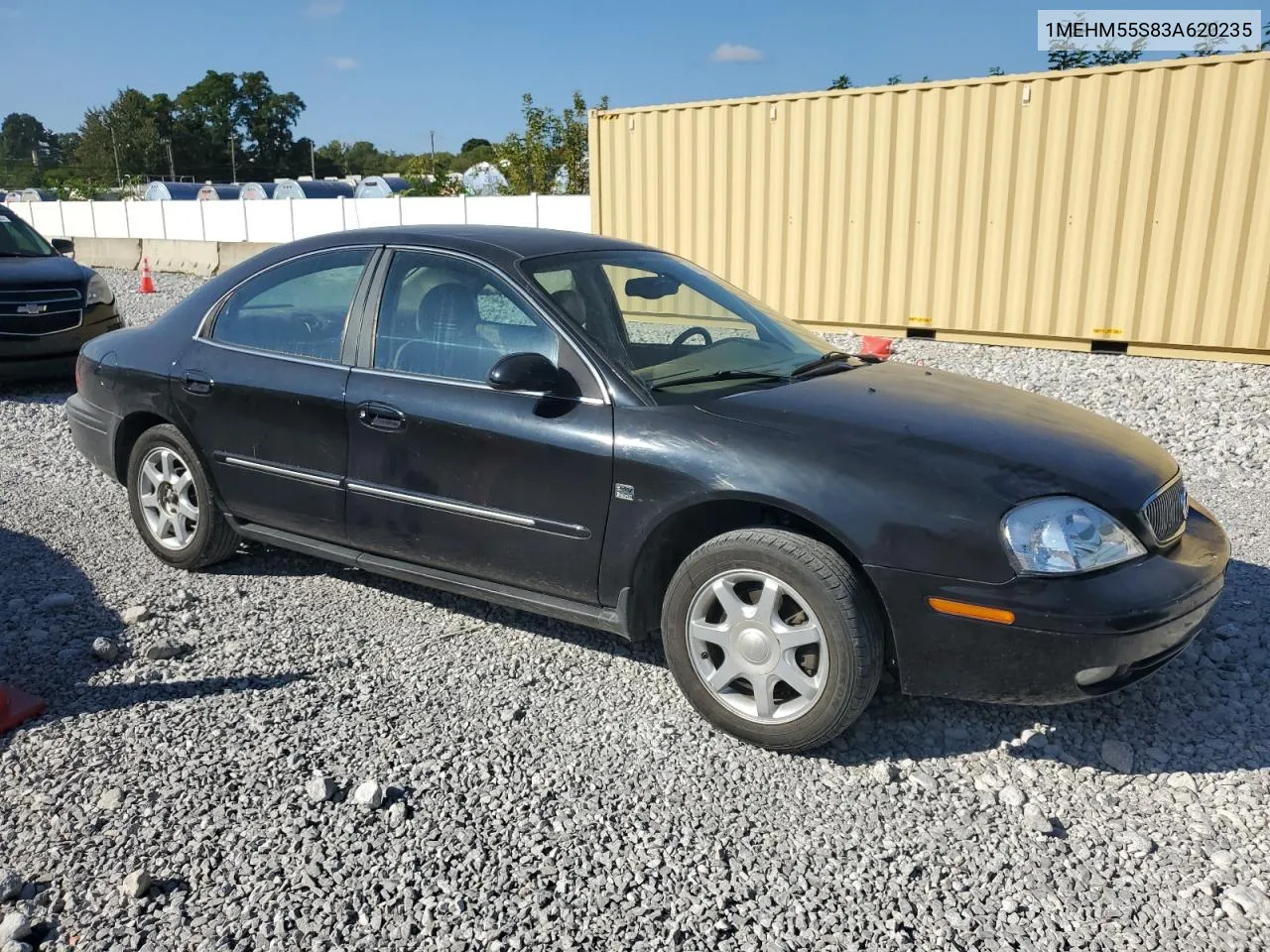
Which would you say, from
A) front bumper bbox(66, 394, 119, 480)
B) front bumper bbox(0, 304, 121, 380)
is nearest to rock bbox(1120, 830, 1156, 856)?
front bumper bbox(66, 394, 119, 480)

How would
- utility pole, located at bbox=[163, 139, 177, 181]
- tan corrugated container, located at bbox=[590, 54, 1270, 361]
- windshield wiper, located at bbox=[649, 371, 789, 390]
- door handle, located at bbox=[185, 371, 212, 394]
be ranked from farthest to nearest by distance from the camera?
utility pole, located at bbox=[163, 139, 177, 181], tan corrugated container, located at bbox=[590, 54, 1270, 361], door handle, located at bbox=[185, 371, 212, 394], windshield wiper, located at bbox=[649, 371, 789, 390]

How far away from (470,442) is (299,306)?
1.29 meters

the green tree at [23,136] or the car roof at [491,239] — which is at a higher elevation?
the green tree at [23,136]

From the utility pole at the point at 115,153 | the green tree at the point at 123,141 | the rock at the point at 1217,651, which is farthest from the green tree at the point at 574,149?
the green tree at the point at 123,141

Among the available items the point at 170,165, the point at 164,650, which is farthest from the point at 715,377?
the point at 170,165

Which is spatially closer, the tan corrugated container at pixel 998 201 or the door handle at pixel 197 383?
the door handle at pixel 197 383

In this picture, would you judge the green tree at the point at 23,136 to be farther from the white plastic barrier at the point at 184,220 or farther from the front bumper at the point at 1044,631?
the front bumper at the point at 1044,631

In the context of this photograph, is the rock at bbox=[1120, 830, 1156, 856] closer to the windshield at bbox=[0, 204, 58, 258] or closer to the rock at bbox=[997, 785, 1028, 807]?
the rock at bbox=[997, 785, 1028, 807]

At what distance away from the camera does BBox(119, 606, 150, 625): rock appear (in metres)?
4.18

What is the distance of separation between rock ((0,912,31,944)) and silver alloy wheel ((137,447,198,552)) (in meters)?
2.49

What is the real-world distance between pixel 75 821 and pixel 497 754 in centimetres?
121

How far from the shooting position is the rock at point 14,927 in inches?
93.9

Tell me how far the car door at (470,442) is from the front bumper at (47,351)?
6.50 m

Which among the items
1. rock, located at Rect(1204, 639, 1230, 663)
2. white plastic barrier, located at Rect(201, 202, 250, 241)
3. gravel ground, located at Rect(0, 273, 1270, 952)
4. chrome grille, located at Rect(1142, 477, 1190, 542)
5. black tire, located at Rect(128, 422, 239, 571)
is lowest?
gravel ground, located at Rect(0, 273, 1270, 952)
